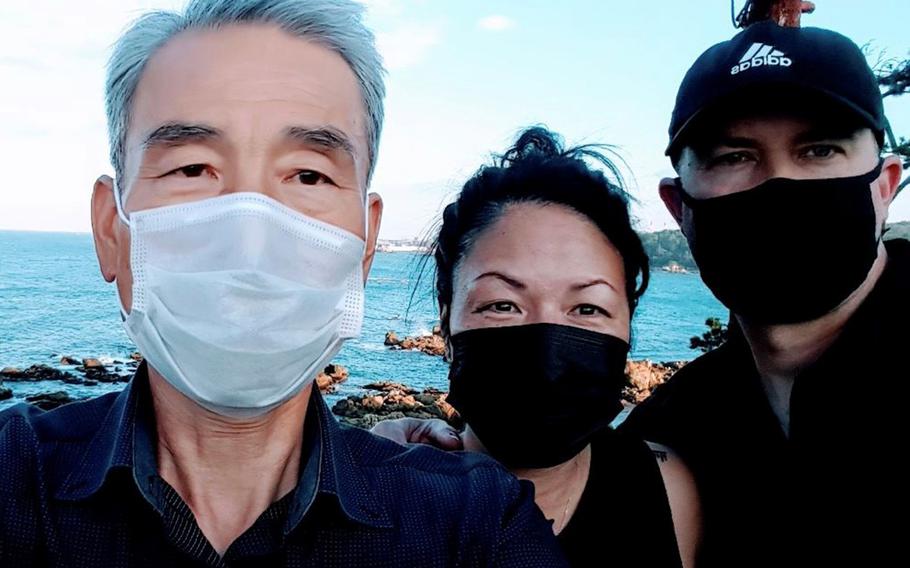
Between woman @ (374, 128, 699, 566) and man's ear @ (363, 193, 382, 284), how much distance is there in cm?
56

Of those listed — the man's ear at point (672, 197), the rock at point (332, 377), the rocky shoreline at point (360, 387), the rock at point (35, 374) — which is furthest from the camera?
the rock at point (35, 374)

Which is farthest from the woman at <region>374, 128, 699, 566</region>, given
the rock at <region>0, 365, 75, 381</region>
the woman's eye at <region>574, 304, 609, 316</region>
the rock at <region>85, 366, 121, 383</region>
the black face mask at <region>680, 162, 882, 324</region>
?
the rock at <region>0, 365, 75, 381</region>

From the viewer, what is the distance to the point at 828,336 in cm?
237

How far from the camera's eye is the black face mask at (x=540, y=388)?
2.29 meters

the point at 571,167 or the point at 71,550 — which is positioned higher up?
the point at 571,167

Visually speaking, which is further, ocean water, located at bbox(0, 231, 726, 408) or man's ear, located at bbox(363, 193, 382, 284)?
ocean water, located at bbox(0, 231, 726, 408)

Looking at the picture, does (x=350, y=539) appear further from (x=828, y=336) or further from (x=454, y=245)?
(x=828, y=336)

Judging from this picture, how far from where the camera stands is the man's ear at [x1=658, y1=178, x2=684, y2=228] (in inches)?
105

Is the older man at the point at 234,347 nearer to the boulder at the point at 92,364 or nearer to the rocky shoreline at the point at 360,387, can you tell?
the rocky shoreline at the point at 360,387

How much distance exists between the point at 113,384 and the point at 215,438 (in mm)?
27494

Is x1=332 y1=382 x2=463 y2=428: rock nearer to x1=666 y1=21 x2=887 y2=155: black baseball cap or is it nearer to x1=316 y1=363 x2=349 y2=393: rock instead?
x1=316 y1=363 x2=349 y2=393: rock

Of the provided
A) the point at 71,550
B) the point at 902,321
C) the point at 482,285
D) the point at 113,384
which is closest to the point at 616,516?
the point at 482,285

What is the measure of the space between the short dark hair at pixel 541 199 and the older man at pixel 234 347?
0.88m

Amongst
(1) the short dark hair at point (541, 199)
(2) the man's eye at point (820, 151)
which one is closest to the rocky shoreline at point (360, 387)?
(1) the short dark hair at point (541, 199)
